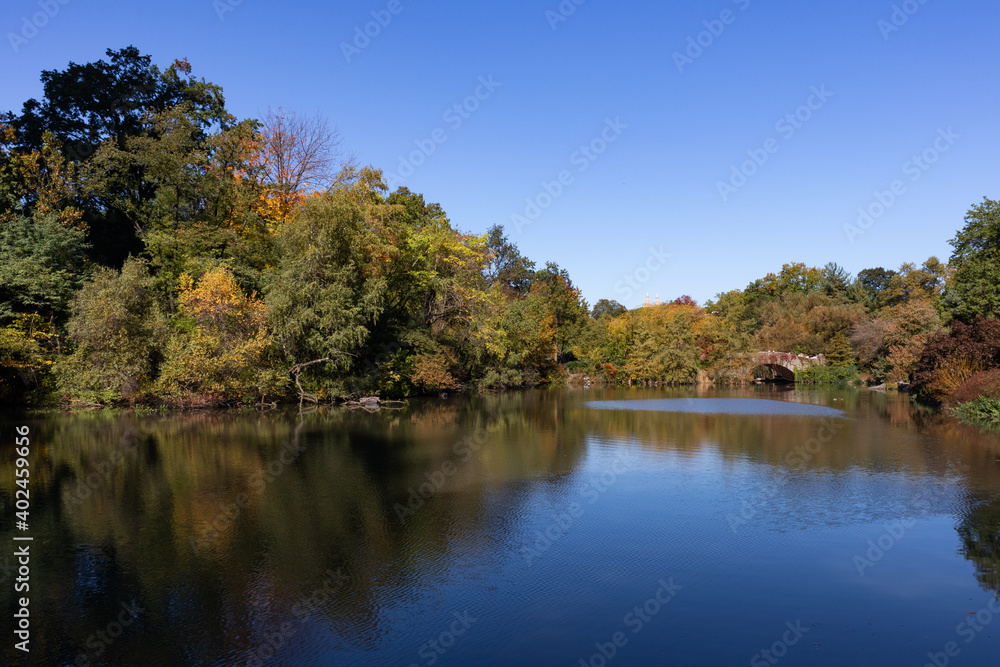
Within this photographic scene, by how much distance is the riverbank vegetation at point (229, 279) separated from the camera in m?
24.7

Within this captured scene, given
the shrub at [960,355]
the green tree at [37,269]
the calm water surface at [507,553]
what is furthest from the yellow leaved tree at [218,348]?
the shrub at [960,355]

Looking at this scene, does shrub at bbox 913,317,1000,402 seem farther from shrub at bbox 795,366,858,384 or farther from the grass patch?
shrub at bbox 795,366,858,384

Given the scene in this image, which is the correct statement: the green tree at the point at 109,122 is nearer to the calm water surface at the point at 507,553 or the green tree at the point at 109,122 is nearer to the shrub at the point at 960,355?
the calm water surface at the point at 507,553

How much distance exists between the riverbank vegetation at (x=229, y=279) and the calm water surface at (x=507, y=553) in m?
9.32

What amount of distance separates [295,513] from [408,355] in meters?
23.2

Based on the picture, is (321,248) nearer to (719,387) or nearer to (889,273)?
(719,387)

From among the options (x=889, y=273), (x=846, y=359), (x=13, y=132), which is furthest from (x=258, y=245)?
(x=889, y=273)

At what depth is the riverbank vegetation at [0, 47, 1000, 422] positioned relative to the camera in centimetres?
2470

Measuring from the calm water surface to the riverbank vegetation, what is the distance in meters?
9.32

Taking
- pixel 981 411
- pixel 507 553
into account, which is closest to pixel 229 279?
pixel 507 553

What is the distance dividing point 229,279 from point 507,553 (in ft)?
71.9

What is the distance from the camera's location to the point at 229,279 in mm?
26000

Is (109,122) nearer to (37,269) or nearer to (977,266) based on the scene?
(37,269)

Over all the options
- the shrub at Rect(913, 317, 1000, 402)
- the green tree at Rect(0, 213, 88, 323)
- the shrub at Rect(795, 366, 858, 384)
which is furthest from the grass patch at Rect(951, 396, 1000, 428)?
the green tree at Rect(0, 213, 88, 323)
